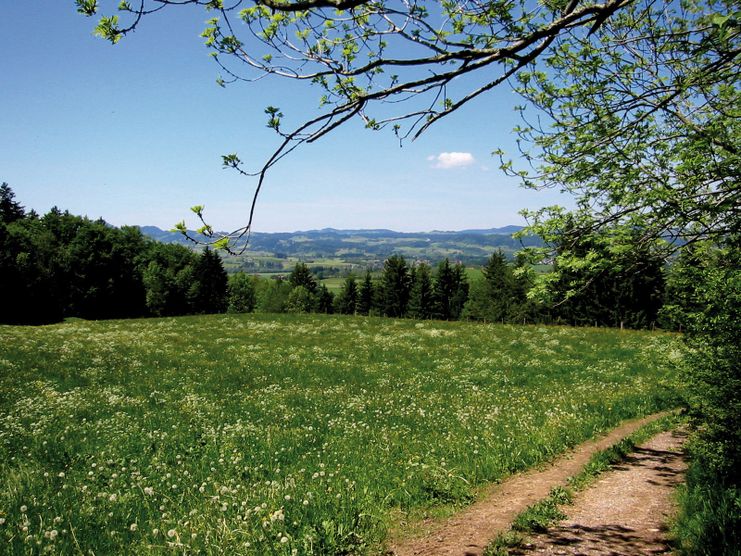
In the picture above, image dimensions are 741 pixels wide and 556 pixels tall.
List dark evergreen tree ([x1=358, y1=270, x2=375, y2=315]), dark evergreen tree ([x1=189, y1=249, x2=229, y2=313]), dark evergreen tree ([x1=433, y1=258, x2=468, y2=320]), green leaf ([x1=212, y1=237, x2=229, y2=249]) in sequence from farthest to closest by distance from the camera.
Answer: dark evergreen tree ([x1=358, y1=270, x2=375, y2=315]) → dark evergreen tree ([x1=433, y1=258, x2=468, y2=320]) → dark evergreen tree ([x1=189, y1=249, x2=229, y2=313]) → green leaf ([x1=212, y1=237, x2=229, y2=249])

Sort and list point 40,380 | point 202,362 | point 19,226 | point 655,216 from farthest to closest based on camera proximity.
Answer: point 19,226 < point 202,362 < point 40,380 < point 655,216

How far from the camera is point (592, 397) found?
15945 millimetres

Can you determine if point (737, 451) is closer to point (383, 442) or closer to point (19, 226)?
point (383, 442)

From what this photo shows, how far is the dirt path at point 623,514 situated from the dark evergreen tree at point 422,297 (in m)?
94.7

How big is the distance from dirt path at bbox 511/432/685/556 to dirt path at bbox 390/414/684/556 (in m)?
0.61

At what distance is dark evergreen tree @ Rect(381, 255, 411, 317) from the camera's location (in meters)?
109

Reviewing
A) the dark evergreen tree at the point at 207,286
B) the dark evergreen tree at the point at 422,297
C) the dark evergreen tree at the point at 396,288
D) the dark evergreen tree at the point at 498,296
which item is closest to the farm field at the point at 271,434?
the dark evergreen tree at the point at 498,296

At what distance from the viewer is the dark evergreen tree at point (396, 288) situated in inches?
4304

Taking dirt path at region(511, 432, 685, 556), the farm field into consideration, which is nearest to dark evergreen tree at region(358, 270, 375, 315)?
the farm field

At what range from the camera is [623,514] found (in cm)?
764

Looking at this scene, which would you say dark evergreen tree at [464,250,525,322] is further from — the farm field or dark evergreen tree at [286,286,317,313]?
the farm field

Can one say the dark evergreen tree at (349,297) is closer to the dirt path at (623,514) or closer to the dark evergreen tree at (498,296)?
the dark evergreen tree at (498,296)

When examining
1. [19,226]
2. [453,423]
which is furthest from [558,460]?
[19,226]

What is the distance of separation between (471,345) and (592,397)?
15678 millimetres
